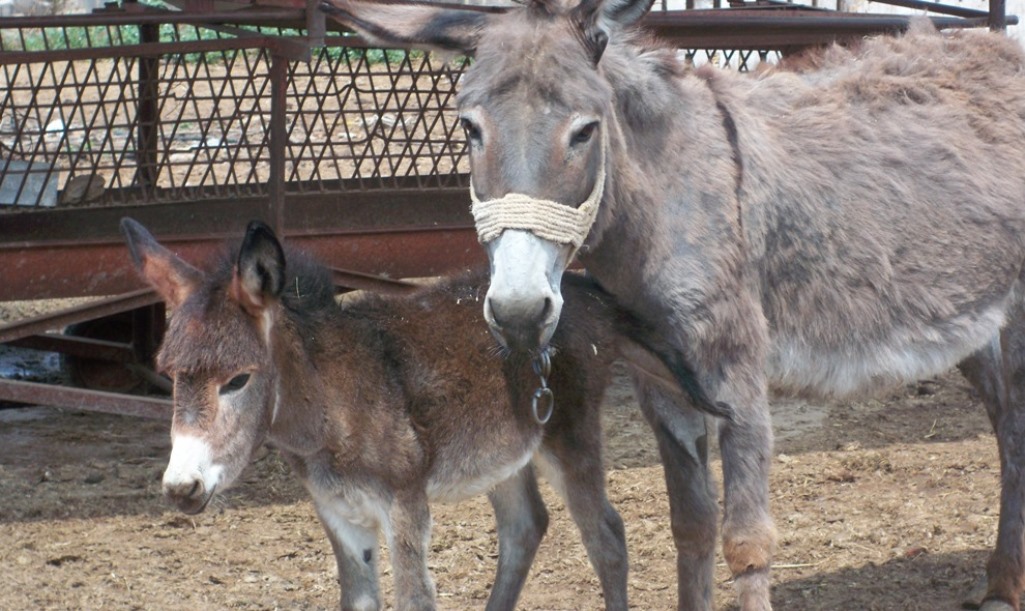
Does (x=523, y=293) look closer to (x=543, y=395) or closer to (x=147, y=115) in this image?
(x=543, y=395)

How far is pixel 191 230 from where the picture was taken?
23.1 ft

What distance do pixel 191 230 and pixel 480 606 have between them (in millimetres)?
3056

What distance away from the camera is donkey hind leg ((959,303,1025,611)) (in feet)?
16.3

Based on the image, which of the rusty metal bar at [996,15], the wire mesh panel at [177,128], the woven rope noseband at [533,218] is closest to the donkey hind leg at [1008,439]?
the rusty metal bar at [996,15]

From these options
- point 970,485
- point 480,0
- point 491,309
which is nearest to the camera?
point 491,309

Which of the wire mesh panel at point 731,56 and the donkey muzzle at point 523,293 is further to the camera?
the wire mesh panel at point 731,56

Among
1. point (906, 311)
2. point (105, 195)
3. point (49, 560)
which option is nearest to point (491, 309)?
point (906, 311)

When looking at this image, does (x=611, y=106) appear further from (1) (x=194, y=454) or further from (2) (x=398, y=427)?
(1) (x=194, y=454)

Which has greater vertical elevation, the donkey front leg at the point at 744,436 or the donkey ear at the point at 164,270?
the donkey ear at the point at 164,270

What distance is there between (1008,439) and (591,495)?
1.84 m

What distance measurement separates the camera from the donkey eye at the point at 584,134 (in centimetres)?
351

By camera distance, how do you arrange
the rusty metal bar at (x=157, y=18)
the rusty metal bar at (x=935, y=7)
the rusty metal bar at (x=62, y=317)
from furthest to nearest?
1. the rusty metal bar at (x=935, y=7)
2. the rusty metal bar at (x=62, y=317)
3. the rusty metal bar at (x=157, y=18)

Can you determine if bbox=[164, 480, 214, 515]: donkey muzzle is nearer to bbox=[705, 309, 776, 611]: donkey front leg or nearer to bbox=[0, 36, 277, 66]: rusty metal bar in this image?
bbox=[705, 309, 776, 611]: donkey front leg

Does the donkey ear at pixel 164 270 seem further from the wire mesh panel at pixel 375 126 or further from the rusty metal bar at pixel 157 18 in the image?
the wire mesh panel at pixel 375 126
